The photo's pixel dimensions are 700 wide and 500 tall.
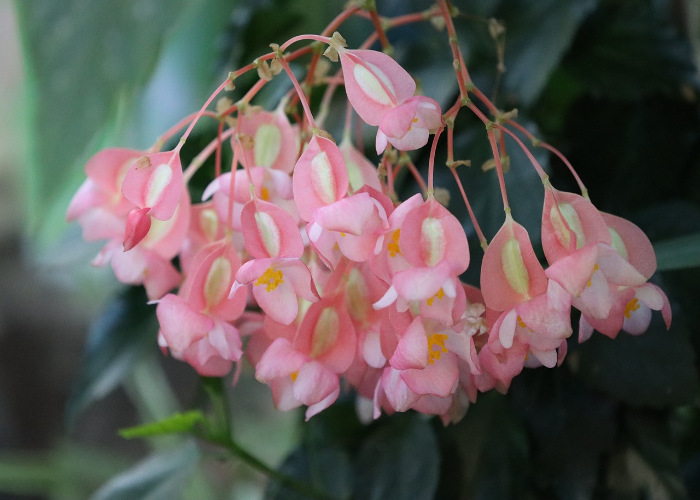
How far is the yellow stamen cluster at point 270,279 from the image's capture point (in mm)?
274

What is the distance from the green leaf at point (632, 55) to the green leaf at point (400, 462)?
13.5 inches

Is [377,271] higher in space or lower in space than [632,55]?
higher

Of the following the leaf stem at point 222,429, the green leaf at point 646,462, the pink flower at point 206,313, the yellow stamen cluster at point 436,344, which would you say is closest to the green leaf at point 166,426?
the leaf stem at point 222,429

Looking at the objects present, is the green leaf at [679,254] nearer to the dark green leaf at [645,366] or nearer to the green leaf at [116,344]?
the dark green leaf at [645,366]

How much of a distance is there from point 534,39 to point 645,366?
0.28 meters

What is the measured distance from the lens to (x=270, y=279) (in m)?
0.28

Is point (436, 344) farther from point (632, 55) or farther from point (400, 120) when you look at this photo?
point (632, 55)

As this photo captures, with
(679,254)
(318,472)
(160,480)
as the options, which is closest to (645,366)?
(679,254)

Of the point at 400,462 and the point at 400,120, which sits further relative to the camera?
the point at 400,462

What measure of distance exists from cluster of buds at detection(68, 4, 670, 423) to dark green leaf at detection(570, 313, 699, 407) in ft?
0.43

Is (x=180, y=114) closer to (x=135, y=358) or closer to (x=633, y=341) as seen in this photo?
(x=135, y=358)

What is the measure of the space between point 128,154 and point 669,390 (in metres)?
0.39

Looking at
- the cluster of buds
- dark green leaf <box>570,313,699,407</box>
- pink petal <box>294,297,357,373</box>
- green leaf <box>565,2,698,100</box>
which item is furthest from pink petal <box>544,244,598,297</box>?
green leaf <box>565,2,698,100</box>

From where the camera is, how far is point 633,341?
1.43ft
